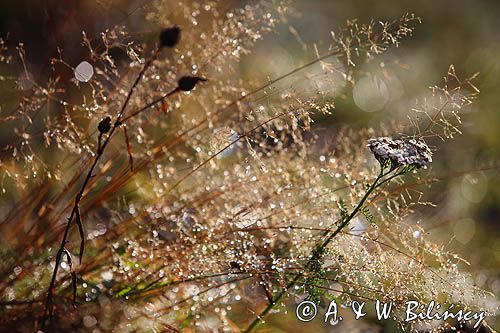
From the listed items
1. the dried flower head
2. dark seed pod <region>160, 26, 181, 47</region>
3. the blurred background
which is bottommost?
the dried flower head

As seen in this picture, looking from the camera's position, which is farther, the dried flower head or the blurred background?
the blurred background

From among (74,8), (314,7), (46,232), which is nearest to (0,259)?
(46,232)

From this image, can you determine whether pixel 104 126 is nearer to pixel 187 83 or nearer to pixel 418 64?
pixel 187 83

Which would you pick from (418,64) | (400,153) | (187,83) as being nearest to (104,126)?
(187,83)

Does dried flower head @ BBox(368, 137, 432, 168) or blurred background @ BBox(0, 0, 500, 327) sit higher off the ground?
blurred background @ BBox(0, 0, 500, 327)

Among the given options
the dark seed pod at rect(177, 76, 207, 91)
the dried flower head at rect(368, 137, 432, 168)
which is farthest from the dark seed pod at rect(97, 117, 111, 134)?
the dried flower head at rect(368, 137, 432, 168)

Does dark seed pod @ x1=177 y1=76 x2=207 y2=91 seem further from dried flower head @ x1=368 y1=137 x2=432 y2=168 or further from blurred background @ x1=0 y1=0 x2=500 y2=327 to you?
blurred background @ x1=0 y1=0 x2=500 y2=327

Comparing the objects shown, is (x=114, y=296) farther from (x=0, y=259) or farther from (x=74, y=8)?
(x=74, y=8)
